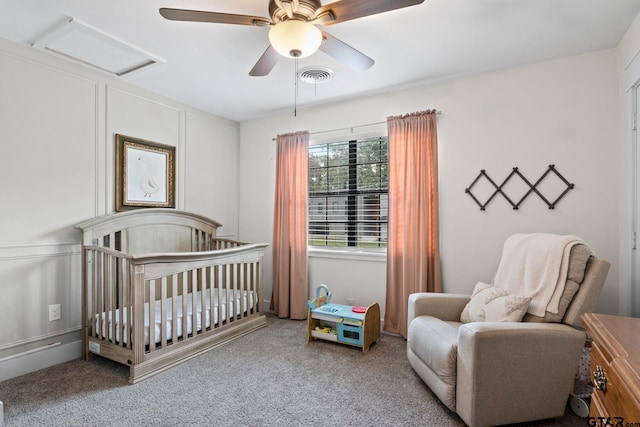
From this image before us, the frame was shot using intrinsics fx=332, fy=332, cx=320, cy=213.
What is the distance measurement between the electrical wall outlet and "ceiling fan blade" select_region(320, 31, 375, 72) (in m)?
2.74

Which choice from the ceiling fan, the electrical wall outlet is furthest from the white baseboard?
the ceiling fan

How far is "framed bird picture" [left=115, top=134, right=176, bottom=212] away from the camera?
301cm

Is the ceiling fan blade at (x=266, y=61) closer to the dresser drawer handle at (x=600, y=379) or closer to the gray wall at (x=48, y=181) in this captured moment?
the gray wall at (x=48, y=181)

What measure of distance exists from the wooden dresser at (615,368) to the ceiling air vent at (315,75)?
94.0 inches

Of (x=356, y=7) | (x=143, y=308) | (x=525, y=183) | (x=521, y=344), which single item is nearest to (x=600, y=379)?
(x=521, y=344)

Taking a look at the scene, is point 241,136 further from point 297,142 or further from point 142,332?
point 142,332

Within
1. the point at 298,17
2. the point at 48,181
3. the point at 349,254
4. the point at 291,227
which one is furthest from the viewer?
the point at 291,227

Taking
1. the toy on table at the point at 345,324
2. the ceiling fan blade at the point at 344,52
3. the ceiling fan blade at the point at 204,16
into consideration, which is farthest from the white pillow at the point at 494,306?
the ceiling fan blade at the point at 204,16

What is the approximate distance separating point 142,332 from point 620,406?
2520 millimetres

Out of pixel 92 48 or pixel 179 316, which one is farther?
pixel 179 316

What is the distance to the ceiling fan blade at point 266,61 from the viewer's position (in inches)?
76.5

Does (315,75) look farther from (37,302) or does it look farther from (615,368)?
(37,302)

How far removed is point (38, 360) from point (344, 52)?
10.1 ft

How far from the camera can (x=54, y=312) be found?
2.57 m
